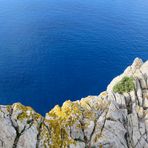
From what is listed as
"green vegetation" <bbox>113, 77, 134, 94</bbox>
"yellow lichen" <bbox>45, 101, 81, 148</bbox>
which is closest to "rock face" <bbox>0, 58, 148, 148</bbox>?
"yellow lichen" <bbox>45, 101, 81, 148</bbox>

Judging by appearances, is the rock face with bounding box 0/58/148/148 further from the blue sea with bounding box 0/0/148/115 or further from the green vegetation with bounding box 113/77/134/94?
the blue sea with bounding box 0/0/148/115

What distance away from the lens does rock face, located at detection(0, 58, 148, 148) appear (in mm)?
31094

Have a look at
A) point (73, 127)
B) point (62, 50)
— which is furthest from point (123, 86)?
point (62, 50)

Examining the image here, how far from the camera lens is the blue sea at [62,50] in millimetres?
112875

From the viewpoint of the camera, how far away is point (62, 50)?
143 meters

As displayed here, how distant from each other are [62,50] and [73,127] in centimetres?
10908

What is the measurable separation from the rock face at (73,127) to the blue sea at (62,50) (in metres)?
58.1

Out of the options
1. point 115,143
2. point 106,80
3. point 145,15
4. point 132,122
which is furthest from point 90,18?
point 115,143

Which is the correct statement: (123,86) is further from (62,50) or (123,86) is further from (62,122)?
(62,50)

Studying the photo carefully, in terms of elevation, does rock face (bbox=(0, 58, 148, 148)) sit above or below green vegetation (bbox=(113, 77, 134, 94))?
below

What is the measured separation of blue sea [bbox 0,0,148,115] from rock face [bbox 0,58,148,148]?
58149mm

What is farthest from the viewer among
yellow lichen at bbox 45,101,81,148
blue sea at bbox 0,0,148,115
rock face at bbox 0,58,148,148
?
blue sea at bbox 0,0,148,115

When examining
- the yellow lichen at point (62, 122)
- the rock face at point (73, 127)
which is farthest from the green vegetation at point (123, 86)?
the yellow lichen at point (62, 122)

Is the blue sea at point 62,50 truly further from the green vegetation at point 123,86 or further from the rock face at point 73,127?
the rock face at point 73,127
